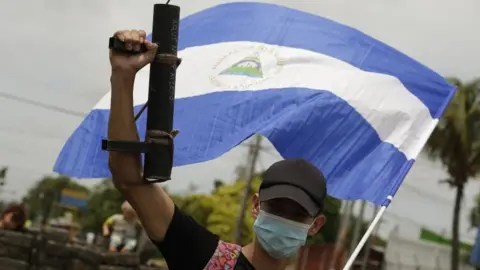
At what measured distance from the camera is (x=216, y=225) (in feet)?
140

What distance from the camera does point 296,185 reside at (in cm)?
328

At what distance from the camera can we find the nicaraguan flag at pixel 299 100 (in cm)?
608

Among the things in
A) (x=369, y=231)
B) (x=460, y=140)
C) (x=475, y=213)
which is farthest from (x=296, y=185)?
(x=475, y=213)

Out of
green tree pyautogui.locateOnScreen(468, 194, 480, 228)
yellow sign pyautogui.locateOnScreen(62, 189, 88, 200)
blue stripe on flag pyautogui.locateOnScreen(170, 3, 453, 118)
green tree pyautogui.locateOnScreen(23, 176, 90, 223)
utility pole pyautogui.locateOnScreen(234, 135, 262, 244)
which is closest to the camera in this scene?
blue stripe on flag pyautogui.locateOnScreen(170, 3, 453, 118)

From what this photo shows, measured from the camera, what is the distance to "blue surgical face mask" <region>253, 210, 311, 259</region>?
3.29 m

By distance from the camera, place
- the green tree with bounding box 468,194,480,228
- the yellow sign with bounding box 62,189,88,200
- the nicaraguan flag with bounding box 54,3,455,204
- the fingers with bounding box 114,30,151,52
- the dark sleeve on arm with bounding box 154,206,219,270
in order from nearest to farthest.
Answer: the fingers with bounding box 114,30,151,52 → the dark sleeve on arm with bounding box 154,206,219,270 → the nicaraguan flag with bounding box 54,3,455,204 → the green tree with bounding box 468,194,480,228 → the yellow sign with bounding box 62,189,88,200

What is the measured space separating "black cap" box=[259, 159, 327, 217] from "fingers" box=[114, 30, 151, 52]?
70 centimetres

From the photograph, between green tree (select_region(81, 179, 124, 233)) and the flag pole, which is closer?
the flag pole

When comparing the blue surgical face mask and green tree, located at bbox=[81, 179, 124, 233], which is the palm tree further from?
green tree, located at bbox=[81, 179, 124, 233]

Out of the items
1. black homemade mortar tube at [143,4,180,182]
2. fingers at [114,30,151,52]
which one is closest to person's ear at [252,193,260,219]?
black homemade mortar tube at [143,4,180,182]

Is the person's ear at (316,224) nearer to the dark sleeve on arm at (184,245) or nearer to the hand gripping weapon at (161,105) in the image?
the dark sleeve on arm at (184,245)

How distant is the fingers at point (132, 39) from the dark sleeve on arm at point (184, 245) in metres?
0.56

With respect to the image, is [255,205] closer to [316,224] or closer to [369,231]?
[316,224]

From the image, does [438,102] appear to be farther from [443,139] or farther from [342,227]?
[443,139]
